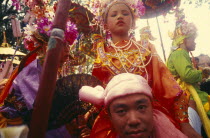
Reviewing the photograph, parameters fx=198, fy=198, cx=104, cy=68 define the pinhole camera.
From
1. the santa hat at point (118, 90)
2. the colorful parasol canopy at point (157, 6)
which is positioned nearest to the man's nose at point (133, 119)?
the santa hat at point (118, 90)

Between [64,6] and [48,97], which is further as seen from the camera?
[64,6]

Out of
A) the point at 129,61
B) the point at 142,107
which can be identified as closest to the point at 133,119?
the point at 142,107

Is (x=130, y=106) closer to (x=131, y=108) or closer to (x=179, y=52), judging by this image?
(x=131, y=108)

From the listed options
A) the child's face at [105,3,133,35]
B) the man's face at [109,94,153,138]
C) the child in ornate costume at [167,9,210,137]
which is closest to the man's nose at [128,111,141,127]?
the man's face at [109,94,153,138]

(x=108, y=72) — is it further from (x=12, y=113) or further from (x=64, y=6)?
(x=64, y=6)

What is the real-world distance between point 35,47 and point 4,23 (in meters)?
15.5

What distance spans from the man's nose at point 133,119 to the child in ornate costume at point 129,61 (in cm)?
39

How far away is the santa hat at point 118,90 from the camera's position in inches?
56.6

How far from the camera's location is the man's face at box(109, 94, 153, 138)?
4.48 feet

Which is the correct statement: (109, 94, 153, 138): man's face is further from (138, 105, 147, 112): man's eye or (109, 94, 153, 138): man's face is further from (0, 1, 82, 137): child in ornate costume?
(0, 1, 82, 137): child in ornate costume

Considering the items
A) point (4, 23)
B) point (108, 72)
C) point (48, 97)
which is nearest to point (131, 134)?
point (48, 97)

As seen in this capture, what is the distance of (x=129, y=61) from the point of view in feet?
6.94

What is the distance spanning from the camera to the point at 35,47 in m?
2.28

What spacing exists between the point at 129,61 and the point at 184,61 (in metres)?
1.35
